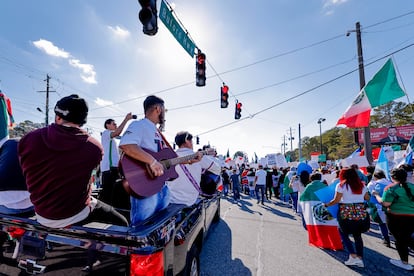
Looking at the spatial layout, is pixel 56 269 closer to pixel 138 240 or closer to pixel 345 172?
pixel 138 240

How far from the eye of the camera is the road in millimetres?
3475

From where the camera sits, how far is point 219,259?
150 inches

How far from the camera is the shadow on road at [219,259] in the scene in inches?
134

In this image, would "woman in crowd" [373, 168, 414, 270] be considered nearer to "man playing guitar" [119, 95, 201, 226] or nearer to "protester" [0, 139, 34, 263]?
"man playing guitar" [119, 95, 201, 226]

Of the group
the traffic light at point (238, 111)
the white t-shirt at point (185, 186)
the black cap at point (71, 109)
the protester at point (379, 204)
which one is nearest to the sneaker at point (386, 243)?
the protester at point (379, 204)

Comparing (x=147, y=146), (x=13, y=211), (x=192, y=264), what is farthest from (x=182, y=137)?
(x=13, y=211)

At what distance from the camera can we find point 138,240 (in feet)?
4.39

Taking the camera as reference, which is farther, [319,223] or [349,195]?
[319,223]

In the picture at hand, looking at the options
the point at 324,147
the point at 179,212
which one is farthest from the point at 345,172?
the point at 324,147

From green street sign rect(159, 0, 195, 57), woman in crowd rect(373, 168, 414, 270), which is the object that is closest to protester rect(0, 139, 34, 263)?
green street sign rect(159, 0, 195, 57)

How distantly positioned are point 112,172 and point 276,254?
11.6ft

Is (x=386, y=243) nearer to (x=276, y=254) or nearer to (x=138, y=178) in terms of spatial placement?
(x=276, y=254)

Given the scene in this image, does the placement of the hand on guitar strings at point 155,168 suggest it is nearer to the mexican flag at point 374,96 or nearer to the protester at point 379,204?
the protester at point 379,204

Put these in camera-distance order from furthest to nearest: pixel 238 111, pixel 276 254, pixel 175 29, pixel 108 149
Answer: pixel 238 111
pixel 175 29
pixel 276 254
pixel 108 149
